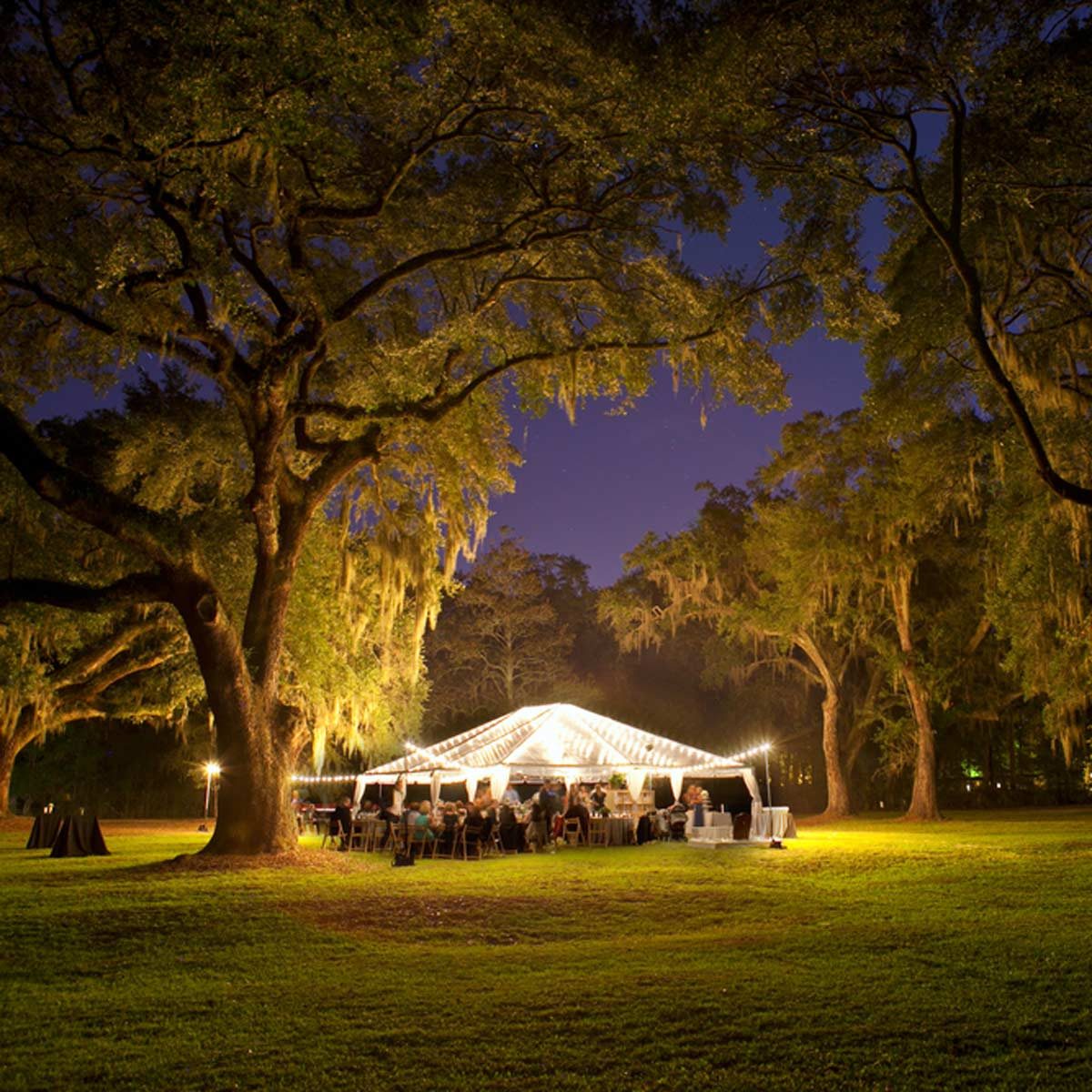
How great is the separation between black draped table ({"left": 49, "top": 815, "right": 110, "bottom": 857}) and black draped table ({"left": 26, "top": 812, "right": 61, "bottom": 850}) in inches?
49.1

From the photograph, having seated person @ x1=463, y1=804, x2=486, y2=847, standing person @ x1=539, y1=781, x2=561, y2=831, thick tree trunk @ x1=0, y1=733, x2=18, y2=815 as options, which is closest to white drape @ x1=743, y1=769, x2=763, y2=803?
standing person @ x1=539, y1=781, x2=561, y2=831

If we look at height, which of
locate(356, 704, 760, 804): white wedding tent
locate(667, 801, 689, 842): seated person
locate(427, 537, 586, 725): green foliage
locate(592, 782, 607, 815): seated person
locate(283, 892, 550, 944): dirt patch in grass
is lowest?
locate(667, 801, 689, 842): seated person

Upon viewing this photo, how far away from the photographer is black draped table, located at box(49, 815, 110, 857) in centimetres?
1371

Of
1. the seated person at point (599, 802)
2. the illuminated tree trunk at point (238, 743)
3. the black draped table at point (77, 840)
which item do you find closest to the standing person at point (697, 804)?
the seated person at point (599, 802)

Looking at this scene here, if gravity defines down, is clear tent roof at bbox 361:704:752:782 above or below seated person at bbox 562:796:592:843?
above

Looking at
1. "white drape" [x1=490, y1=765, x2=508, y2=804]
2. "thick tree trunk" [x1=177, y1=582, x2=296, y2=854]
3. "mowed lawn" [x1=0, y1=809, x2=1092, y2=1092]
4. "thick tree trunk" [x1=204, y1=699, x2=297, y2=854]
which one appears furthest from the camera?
"white drape" [x1=490, y1=765, x2=508, y2=804]

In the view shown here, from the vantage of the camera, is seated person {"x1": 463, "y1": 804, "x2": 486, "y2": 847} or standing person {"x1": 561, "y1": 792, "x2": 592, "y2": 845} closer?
seated person {"x1": 463, "y1": 804, "x2": 486, "y2": 847}

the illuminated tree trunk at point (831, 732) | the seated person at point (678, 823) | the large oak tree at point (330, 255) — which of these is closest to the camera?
the large oak tree at point (330, 255)

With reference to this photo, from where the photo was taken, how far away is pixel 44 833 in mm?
15227

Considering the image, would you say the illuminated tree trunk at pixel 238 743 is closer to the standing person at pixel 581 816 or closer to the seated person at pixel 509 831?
the seated person at pixel 509 831

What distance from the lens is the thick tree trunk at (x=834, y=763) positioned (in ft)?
84.4

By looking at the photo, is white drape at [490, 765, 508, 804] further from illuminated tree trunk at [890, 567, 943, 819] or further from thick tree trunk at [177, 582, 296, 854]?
illuminated tree trunk at [890, 567, 943, 819]

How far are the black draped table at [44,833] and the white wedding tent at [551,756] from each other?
18.0 ft

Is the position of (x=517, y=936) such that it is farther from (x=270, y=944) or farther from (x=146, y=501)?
(x=146, y=501)
